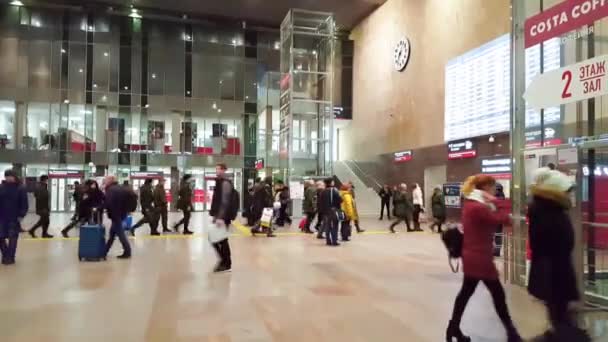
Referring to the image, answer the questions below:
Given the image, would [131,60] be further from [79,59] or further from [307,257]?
[307,257]

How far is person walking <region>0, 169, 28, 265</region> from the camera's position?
806 cm

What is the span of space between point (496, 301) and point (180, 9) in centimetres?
2626

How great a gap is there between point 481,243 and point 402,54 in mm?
18829

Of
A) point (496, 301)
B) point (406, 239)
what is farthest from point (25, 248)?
point (496, 301)

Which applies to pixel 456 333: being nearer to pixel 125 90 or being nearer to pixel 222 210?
pixel 222 210

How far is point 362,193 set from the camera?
23.4 m

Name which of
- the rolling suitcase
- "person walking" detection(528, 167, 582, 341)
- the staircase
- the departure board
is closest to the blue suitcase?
the rolling suitcase

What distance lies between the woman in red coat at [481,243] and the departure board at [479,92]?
37.7 ft

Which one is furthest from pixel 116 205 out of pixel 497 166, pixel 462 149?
pixel 462 149

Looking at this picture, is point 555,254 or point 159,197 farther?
point 159,197

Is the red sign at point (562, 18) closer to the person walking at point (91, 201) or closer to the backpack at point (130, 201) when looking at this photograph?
the backpack at point (130, 201)

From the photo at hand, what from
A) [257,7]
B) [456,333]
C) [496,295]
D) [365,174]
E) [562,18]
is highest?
[257,7]

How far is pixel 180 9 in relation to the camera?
26812 mm

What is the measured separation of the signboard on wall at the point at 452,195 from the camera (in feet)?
50.1
